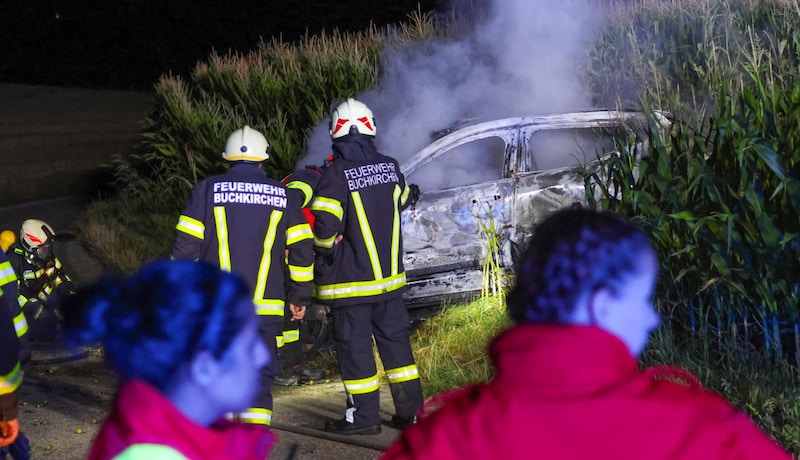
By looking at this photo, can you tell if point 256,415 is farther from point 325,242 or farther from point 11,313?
point 11,313

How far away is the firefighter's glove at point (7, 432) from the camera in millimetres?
4043

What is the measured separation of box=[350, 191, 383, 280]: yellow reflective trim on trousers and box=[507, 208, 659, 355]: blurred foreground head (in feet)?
12.9

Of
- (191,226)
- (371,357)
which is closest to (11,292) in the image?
(191,226)

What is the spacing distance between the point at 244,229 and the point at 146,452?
343 centimetres

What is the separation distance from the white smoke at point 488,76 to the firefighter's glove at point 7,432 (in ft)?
16.5

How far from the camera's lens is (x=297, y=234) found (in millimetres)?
5383

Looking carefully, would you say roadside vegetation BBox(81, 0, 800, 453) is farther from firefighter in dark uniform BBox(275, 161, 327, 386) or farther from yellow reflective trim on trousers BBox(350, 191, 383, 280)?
yellow reflective trim on trousers BBox(350, 191, 383, 280)

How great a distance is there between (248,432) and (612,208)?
15.2ft

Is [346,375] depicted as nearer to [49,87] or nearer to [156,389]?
[156,389]

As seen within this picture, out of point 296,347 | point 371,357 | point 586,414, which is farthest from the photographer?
point 296,347

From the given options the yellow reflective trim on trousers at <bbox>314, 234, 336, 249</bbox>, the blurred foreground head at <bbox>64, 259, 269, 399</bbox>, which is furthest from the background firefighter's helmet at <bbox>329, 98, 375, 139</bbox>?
the blurred foreground head at <bbox>64, 259, 269, 399</bbox>

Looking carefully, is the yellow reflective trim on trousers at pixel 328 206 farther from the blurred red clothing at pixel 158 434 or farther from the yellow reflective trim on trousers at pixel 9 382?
the blurred red clothing at pixel 158 434

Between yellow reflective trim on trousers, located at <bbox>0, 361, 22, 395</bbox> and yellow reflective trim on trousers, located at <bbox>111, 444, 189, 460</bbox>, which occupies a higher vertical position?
yellow reflective trim on trousers, located at <bbox>111, 444, 189, 460</bbox>

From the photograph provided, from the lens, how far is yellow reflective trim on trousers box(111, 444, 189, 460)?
5.72 ft
